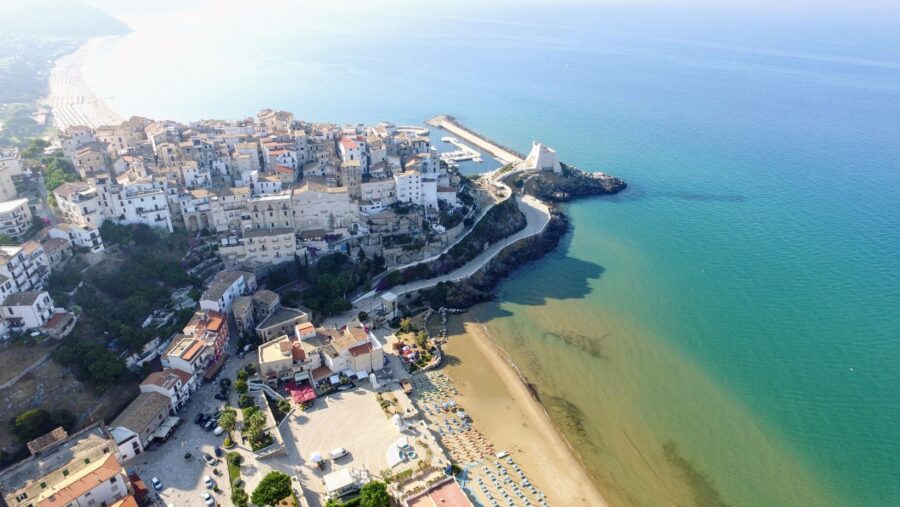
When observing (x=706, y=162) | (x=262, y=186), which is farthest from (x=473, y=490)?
(x=706, y=162)

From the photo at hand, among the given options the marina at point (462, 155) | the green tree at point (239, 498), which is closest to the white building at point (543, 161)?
the marina at point (462, 155)

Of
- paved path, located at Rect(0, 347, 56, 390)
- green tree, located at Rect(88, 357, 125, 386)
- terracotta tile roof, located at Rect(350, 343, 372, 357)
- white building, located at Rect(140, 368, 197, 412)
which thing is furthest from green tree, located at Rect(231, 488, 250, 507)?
paved path, located at Rect(0, 347, 56, 390)

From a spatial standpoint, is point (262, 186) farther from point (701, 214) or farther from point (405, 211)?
point (701, 214)

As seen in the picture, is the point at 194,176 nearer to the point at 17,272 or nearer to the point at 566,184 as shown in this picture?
the point at 17,272

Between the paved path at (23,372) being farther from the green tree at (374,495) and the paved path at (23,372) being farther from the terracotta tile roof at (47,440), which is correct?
the green tree at (374,495)

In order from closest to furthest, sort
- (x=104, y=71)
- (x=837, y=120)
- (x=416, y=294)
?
1. (x=416, y=294)
2. (x=837, y=120)
3. (x=104, y=71)

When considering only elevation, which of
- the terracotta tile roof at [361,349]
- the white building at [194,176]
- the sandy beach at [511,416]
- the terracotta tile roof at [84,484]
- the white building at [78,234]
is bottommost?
the sandy beach at [511,416]
